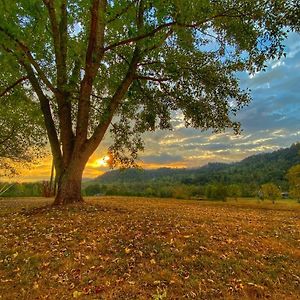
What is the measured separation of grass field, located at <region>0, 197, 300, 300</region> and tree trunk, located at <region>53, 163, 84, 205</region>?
12.3 feet

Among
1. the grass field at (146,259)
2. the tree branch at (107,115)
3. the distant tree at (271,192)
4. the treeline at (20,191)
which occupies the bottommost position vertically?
the distant tree at (271,192)

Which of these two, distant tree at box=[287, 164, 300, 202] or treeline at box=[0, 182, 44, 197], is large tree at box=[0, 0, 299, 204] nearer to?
treeline at box=[0, 182, 44, 197]

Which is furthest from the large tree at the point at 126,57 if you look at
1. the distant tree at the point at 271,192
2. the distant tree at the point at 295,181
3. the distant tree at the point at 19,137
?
the distant tree at the point at 271,192

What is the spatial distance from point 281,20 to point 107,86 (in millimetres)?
13179

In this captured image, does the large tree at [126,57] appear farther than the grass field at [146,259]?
Yes

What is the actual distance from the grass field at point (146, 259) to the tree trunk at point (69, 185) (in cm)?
375

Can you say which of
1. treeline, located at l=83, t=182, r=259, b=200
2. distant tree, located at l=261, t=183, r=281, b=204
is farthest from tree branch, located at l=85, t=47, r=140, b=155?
distant tree, located at l=261, t=183, r=281, b=204

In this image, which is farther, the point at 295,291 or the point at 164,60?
the point at 164,60

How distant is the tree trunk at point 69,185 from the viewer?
766 inches

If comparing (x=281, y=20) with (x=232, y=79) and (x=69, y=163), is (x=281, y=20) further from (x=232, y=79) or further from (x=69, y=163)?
(x=69, y=163)

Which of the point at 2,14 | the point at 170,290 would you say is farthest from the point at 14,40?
the point at 170,290

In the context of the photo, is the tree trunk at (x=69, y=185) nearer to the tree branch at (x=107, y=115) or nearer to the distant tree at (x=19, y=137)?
the tree branch at (x=107, y=115)

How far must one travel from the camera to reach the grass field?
9102 millimetres

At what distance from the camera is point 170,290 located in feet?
29.1
